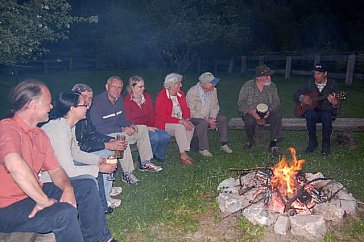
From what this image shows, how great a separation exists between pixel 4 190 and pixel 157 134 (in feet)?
11.8

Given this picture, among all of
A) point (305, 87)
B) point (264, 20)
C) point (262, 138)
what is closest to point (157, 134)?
point (262, 138)

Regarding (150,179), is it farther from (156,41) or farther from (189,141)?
(156,41)

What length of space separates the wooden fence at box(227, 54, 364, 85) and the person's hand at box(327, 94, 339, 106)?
10124 millimetres

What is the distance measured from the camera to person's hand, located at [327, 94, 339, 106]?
7375 millimetres

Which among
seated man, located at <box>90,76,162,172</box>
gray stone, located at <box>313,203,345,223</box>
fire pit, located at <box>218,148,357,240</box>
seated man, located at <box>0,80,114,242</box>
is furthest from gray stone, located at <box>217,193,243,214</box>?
seated man, located at <box>90,76,162,172</box>

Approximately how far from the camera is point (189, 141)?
7.36 m

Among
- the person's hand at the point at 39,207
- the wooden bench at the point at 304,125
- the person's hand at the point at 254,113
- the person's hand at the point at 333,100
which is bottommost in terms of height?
the wooden bench at the point at 304,125

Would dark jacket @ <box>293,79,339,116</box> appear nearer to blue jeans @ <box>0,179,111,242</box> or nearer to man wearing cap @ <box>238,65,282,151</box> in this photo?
man wearing cap @ <box>238,65,282,151</box>

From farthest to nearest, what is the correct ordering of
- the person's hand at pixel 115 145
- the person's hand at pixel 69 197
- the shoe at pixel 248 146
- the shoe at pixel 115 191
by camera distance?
the shoe at pixel 248 146 → the shoe at pixel 115 191 → the person's hand at pixel 115 145 → the person's hand at pixel 69 197

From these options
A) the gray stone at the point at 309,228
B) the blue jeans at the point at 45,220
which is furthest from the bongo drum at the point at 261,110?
the blue jeans at the point at 45,220

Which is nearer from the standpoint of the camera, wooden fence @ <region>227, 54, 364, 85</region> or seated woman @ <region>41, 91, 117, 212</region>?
seated woman @ <region>41, 91, 117, 212</region>

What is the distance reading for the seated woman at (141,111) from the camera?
22.3 ft

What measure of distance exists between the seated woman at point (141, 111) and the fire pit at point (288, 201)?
5.85ft

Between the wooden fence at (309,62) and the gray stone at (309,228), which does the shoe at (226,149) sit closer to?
the gray stone at (309,228)
